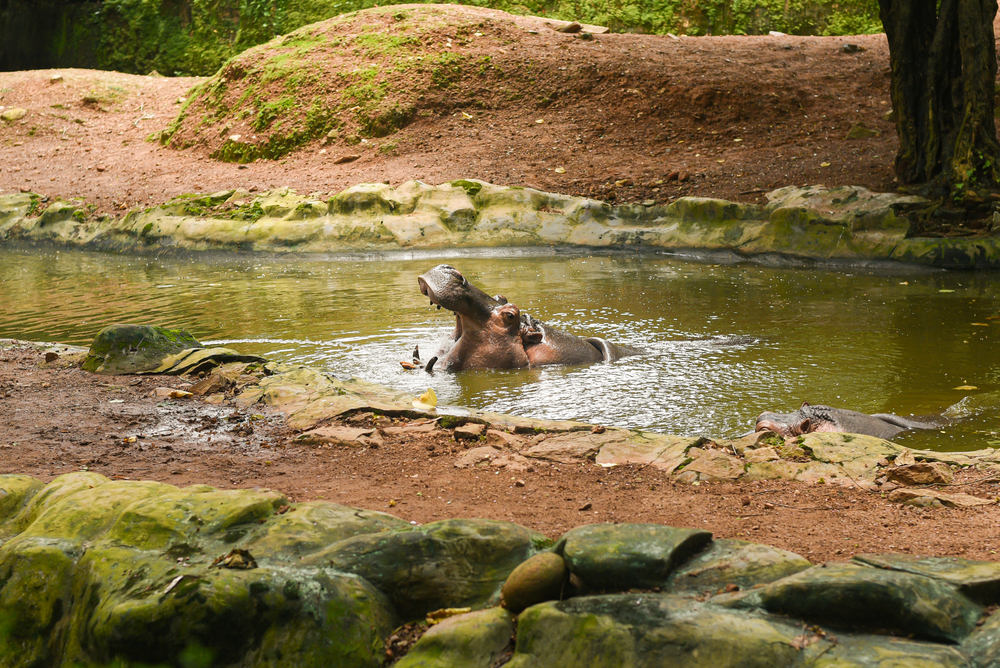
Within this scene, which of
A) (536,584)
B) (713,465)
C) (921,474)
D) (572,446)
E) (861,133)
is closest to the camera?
(536,584)

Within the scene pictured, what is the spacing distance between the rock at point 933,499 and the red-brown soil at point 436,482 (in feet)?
0.23

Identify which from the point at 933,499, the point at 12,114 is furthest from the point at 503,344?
the point at 12,114

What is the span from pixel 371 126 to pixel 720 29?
1025 cm

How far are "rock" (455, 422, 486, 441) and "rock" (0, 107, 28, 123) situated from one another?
20.5 m

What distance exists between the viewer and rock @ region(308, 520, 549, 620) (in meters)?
2.71

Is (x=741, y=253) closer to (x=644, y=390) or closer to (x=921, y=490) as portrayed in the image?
(x=644, y=390)

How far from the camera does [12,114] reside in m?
20.7

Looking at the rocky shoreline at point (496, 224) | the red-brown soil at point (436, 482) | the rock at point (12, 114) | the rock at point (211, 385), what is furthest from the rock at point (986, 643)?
the rock at point (12, 114)

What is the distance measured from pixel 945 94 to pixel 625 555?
11.5 m

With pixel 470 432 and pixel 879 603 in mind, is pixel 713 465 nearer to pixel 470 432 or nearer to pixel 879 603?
pixel 470 432

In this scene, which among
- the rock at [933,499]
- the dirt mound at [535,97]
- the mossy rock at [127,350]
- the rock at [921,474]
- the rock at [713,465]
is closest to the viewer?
the rock at [933,499]

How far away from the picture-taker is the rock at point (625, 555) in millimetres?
2570

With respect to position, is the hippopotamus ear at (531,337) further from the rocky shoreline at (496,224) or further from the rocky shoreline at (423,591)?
the rocky shoreline at (496,224)

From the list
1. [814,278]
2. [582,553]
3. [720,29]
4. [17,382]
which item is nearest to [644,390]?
[582,553]
